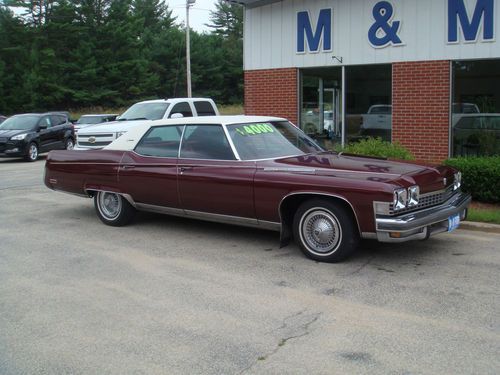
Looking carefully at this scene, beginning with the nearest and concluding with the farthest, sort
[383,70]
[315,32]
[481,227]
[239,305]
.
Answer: [239,305], [481,227], [383,70], [315,32]

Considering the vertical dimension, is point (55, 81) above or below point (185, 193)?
above

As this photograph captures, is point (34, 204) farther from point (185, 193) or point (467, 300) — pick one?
point (467, 300)

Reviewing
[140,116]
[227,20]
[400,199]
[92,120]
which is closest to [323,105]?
[140,116]

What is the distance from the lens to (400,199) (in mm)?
5738

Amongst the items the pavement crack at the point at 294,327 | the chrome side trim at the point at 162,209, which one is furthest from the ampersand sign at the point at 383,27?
the pavement crack at the point at 294,327

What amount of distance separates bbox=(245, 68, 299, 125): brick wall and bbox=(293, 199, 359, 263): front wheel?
7.00 meters

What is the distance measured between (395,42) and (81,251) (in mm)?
7448

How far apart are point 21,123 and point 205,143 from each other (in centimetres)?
1530

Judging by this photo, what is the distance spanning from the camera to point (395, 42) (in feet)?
37.3

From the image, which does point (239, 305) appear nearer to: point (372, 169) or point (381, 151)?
point (372, 169)

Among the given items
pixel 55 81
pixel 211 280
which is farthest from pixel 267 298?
pixel 55 81

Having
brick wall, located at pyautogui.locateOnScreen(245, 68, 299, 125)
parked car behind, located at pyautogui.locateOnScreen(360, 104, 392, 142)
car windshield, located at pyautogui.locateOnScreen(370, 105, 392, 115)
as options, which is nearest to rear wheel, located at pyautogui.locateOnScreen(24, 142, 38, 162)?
brick wall, located at pyautogui.locateOnScreen(245, 68, 299, 125)

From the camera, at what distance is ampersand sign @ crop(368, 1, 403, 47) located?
1134cm

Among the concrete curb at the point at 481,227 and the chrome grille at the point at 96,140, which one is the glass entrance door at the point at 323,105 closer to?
the chrome grille at the point at 96,140
